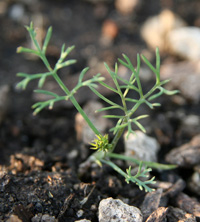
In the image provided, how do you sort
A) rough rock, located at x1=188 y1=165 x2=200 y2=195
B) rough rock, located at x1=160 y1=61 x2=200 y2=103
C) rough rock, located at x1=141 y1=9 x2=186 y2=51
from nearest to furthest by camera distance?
rough rock, located at x1=188 y1=165 x2=200 y2=195
rough rock, located at x1=160 y1=61 x2=200 y2=103
rough rock, located at x1=141 y1=9 x2=186 y2=51

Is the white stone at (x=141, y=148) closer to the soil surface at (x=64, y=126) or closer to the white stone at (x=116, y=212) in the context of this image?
the soil surface at (x=64, y=126)

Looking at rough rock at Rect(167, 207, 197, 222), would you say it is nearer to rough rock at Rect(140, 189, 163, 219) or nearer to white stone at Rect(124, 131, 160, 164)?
rough rock at Rect(140, 189, 163, 219)

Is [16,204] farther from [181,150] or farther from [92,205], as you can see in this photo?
[181,150]

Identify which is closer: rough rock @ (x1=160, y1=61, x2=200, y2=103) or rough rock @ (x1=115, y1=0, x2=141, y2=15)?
rough rock @ (x1=160, y1=61, x2=200, y2=103)

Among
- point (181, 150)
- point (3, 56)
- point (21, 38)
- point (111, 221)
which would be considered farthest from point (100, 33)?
point (111, 221)

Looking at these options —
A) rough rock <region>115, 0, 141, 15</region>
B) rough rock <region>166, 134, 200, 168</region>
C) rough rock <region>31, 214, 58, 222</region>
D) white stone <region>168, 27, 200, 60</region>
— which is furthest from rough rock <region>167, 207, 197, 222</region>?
rough rock <region>115, 0, 141, 15</region>

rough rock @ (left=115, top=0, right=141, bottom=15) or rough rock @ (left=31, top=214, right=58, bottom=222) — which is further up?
rough rock @ (left=115, top=0, right=141, bottom=15)

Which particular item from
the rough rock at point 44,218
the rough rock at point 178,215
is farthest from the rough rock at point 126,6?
the rough rock at point 44,218
